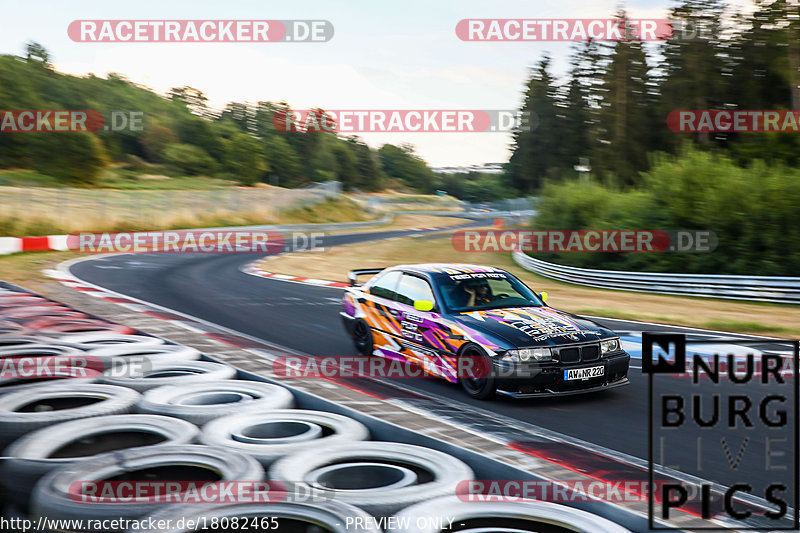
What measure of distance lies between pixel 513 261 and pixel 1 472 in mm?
30212

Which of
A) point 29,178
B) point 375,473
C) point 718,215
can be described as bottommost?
point 375,473

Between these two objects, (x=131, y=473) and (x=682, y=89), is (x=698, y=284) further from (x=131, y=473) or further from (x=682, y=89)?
(x=682, y=89)

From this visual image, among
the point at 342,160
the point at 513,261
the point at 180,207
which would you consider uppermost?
the point at 342,160

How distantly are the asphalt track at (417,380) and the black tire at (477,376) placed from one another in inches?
4.3

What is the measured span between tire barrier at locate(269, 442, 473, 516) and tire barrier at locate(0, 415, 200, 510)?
99cm

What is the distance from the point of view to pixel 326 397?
247 inches

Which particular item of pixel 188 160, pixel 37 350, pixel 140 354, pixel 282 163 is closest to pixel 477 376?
pixel 140 354

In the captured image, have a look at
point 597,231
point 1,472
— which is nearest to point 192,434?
point 1,472

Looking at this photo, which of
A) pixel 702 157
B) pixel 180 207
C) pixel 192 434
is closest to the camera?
pixel 192 434

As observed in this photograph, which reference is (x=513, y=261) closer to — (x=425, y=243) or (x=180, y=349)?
(x=425, y=243)

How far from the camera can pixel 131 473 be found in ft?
14.0

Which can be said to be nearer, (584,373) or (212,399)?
(212,399)

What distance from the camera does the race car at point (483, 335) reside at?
6.98m

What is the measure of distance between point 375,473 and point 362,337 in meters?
4.84
